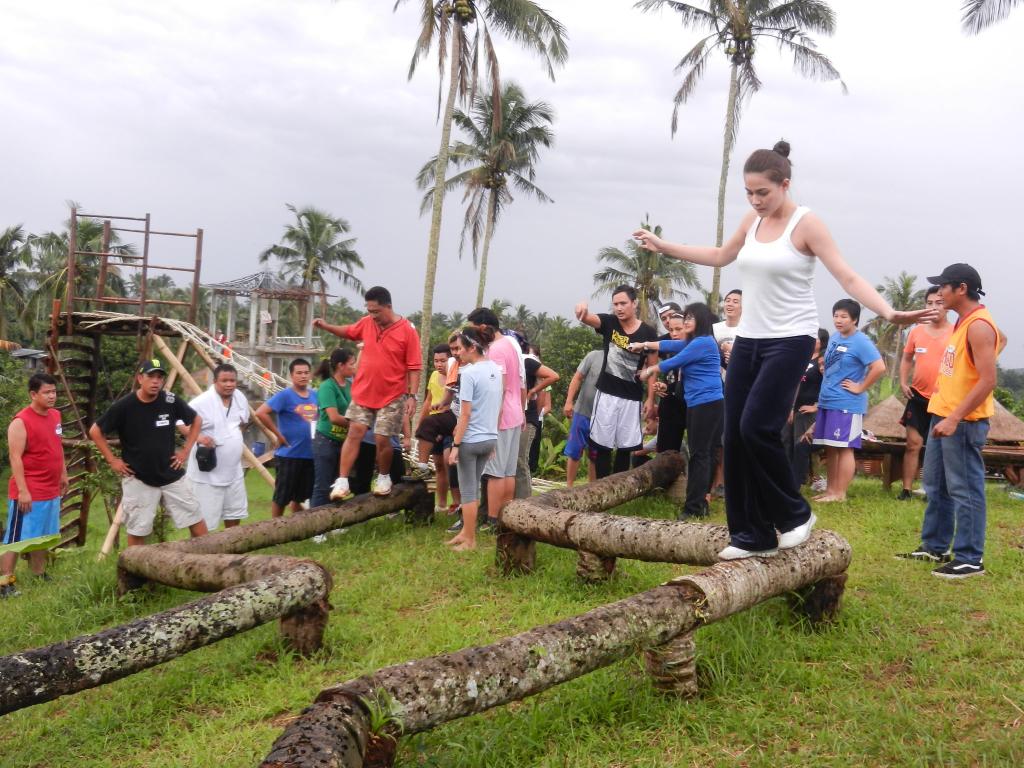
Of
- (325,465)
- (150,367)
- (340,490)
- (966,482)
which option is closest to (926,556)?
(966,482)

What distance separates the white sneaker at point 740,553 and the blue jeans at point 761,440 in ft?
0.08

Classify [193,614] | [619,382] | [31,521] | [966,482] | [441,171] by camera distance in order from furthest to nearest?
1. [441,171]
2. [31,521]
3. [619,382]
4. [966,482]
5. [193,614]

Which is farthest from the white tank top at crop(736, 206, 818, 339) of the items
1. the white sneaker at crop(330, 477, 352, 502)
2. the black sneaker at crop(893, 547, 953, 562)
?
the white sneaker at crop(330, 477, 352, 502)

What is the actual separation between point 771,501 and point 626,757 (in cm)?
153

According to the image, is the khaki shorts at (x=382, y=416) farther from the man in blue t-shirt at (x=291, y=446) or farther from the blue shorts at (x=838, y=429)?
the blue shorts at (x=838, y=429)

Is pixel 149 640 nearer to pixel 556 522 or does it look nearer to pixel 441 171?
pixel 556 522

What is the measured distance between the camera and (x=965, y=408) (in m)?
5.05

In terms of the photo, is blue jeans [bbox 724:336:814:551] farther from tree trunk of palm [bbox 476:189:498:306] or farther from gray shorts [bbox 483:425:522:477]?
tree trunk of palm [bbox 476:189:498:306]

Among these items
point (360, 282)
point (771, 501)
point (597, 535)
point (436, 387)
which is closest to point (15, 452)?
point (436, 387)

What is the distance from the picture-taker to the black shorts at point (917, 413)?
795 cm

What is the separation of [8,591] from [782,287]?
711cm

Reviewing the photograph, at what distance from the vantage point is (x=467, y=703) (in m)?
3.32

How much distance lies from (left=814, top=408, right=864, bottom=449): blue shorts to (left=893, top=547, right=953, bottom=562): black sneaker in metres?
2.13

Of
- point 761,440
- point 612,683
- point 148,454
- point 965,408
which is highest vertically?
point 965,408
